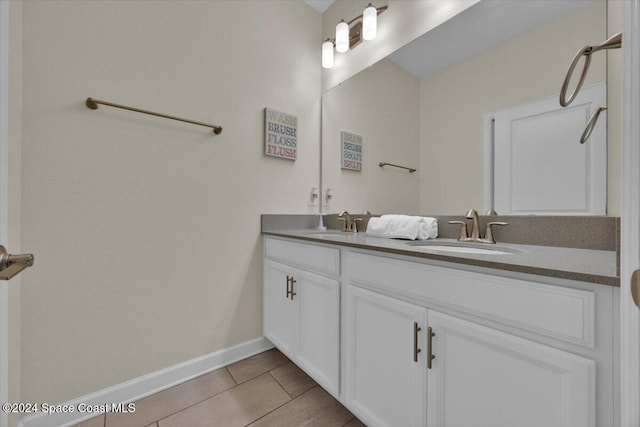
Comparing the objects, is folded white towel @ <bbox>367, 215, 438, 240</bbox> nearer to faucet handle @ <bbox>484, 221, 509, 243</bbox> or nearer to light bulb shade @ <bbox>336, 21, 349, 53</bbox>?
faucet handle @ <bbox>484, 221, 509, 243</bbox>

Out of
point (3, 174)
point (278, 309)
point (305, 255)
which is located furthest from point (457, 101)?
point (3, 174)

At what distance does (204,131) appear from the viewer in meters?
1.54

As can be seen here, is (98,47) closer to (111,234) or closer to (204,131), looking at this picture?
(204,131)

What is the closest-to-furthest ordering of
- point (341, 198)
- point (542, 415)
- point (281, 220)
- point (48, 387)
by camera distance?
point (542, 415), point (48, 387), point (281, 220), point (341, 198)

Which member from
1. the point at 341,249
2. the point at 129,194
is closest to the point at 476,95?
the point at 341,249

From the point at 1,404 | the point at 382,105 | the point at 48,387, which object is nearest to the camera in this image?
the point at 1,404

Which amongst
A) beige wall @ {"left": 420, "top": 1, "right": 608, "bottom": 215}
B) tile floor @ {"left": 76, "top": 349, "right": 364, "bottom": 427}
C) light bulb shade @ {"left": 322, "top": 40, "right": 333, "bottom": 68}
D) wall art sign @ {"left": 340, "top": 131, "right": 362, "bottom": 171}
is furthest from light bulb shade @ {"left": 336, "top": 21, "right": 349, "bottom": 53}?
tile floor @ {"left": 76, "top": 349, "right": 364, "bottom": 427}

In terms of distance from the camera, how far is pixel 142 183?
136 cm

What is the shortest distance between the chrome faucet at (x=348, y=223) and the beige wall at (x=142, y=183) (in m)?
0.39

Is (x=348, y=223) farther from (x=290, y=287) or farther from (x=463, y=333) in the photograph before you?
(x=463, y=333)

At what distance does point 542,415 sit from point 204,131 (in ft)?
5.72

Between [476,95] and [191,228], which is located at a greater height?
[476,95]

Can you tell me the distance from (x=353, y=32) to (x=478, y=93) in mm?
1036

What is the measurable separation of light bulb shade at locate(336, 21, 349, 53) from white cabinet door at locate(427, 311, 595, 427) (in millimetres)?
1750
